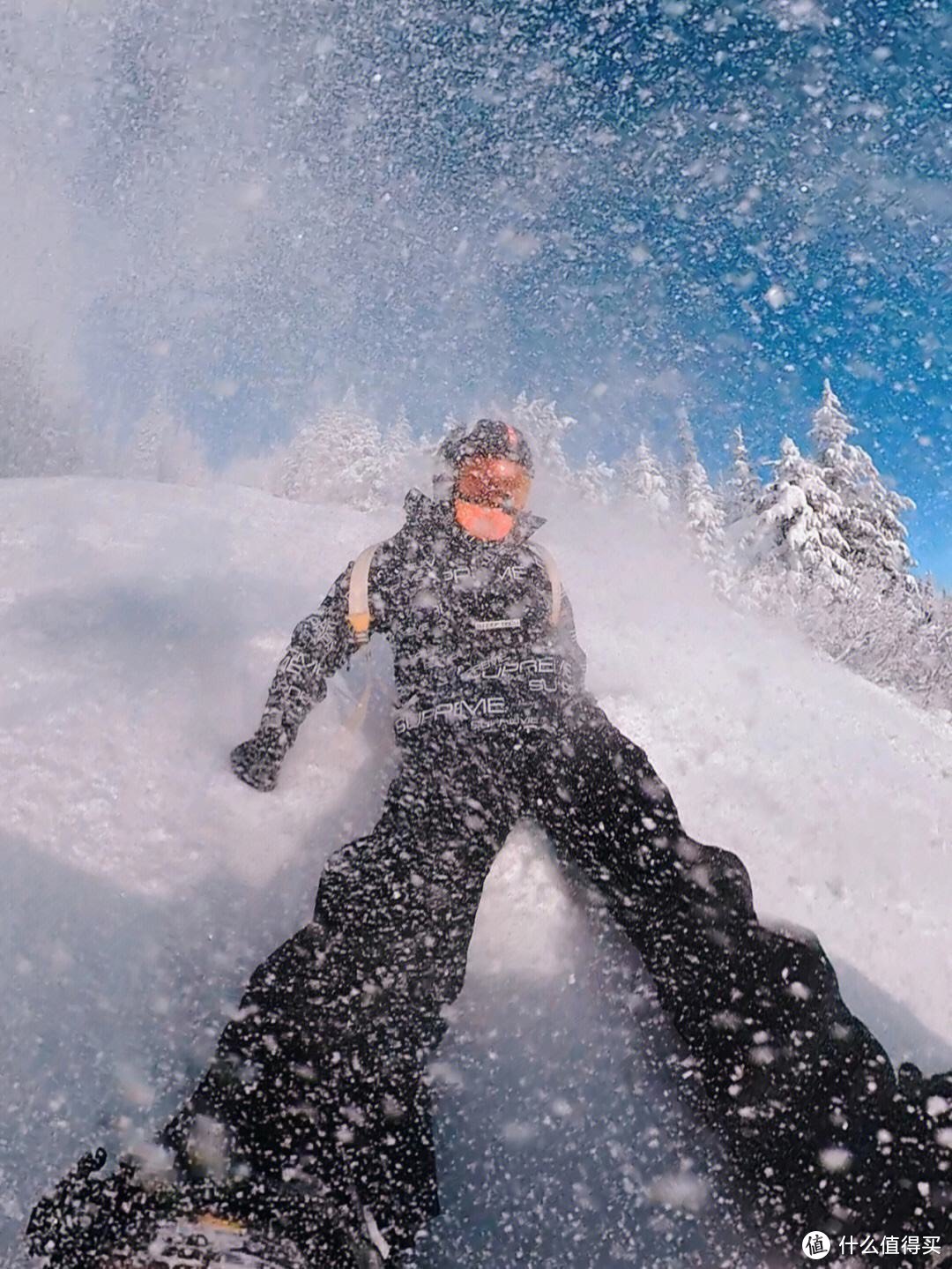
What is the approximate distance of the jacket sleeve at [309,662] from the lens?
3.79m

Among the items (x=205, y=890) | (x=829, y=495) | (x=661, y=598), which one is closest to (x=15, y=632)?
(x=205, y=890)

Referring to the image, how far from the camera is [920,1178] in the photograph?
7.31ft

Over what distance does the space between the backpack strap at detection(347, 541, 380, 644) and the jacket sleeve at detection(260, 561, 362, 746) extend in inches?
1.0

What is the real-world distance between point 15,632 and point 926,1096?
5.11m

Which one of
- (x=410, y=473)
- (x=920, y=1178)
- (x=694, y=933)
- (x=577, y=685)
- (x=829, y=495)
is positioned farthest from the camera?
(x=410, y=473)

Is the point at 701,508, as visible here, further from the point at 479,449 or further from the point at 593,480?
the point at 479,449

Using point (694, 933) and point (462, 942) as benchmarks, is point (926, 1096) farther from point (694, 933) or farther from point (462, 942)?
point (462, 942)

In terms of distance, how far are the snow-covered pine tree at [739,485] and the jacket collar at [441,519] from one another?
21.0 metres

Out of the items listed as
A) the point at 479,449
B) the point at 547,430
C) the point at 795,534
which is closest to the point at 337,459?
the point at 547,430

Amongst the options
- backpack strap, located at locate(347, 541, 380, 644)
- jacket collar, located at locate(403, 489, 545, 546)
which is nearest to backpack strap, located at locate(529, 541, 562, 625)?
jacket collar, located at locate(403, 489, 545, 546)

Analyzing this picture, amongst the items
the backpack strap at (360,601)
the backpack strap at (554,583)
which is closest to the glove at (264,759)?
the backpack strap at (360,601)

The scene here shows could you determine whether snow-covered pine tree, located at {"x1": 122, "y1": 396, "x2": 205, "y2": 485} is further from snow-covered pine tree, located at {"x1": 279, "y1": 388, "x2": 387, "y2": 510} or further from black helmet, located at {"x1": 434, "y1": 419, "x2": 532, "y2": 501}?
black helmet, located at {"x1": 434, "y1": 419, "x2": 532, "y2": 501}

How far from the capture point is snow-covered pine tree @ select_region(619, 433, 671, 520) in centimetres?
2555

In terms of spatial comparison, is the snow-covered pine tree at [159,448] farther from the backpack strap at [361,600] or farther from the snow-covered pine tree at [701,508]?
the backpack strap at [361,600]
